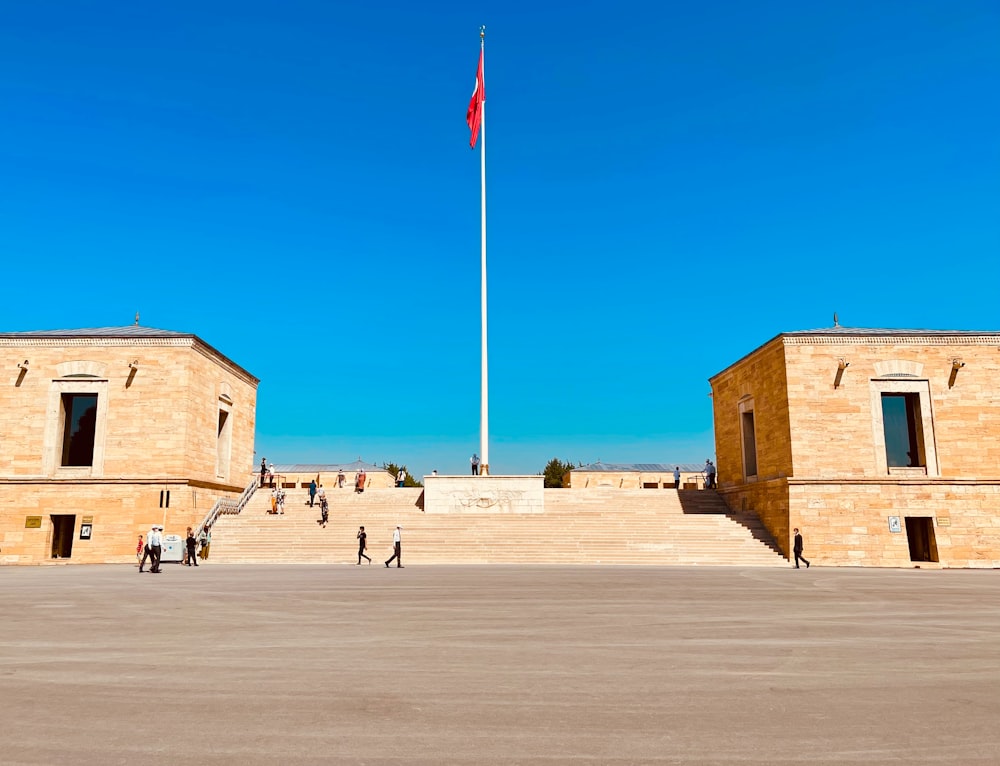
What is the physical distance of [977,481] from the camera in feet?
91.7

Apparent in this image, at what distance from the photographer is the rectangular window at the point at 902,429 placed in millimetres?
29188

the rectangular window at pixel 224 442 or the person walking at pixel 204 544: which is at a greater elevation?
the rectangular window at pixel 224 442

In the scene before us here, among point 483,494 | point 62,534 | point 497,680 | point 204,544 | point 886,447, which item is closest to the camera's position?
point 497,680

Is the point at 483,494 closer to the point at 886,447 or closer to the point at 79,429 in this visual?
the point at 886,447

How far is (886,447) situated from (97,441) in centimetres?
3225

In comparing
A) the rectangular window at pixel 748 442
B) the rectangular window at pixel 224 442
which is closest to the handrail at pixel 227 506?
the rectangular window at pixel 224 442

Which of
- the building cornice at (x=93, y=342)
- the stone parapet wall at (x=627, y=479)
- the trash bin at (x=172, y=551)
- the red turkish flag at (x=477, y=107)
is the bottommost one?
the trash bin at (x=172, y=551)

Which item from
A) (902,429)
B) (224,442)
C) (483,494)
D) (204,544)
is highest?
(224,442)

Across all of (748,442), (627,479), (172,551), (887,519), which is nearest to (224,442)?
(172,551)

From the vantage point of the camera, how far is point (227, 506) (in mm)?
32469

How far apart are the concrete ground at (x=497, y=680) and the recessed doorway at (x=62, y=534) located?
56.4 ft

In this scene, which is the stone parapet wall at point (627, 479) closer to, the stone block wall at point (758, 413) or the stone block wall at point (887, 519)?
the stone block wall at point (758, 413)

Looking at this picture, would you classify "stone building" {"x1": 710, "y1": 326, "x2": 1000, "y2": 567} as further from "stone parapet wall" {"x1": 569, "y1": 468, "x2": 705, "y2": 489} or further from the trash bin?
"stone parapet wall" {"x1": 569, "y1": 468, "x2": 705, "y2": 489}

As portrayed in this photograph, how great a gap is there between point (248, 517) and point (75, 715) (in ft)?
87.5
